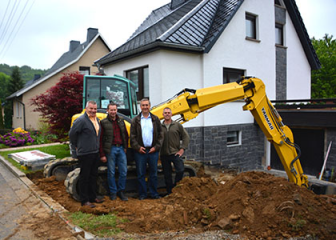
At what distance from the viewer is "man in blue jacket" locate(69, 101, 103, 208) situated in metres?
5.02

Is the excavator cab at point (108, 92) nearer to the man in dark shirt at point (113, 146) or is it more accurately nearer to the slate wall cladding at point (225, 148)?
the man in dark shirt at point (113, 146)

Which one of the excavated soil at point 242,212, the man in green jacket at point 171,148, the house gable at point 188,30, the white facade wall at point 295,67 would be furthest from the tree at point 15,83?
the man in green jacket at point 171,148

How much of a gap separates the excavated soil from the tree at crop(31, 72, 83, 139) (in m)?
5.35

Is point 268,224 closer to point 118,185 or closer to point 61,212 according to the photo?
point 118,185

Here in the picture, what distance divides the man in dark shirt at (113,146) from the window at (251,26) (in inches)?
382

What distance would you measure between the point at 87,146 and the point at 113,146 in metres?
0.56

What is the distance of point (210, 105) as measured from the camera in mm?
5730

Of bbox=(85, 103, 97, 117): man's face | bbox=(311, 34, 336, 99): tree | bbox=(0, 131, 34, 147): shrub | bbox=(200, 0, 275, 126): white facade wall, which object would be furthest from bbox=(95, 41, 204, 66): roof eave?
bbox=(311, 34, 336, 99): tree

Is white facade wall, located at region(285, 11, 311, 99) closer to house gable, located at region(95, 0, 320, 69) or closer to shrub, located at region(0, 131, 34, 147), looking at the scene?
house gable, located at region(95, 0, 320, 69)

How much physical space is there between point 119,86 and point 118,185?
2411 mm

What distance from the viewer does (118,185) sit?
5629 millimetres

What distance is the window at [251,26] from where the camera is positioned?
515 inches

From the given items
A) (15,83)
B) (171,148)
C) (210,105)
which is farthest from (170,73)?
(15,83)

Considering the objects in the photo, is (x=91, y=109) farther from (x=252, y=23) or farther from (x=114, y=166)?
(x=252, y=23)
